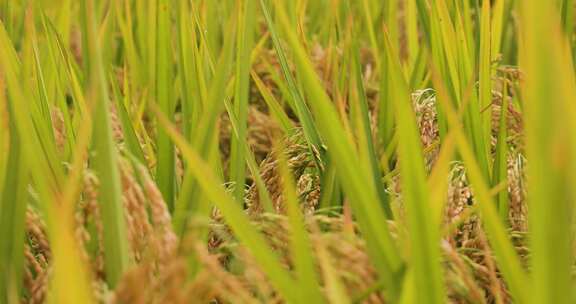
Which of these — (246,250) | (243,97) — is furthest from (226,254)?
(243,97)

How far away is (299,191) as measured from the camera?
3.80 feet

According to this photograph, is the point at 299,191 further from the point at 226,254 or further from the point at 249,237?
the point at 249,237

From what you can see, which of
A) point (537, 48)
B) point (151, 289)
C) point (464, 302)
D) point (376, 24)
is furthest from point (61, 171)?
point (376, 24)

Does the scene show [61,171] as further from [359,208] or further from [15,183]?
[359,208]

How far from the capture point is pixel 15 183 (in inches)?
32.6

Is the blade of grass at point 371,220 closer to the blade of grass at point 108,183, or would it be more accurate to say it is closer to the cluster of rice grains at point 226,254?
the cluster of rice grains at point 226,254

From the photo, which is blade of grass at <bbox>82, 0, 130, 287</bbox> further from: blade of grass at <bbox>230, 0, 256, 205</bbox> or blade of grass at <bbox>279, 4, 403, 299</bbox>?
blade of grass at <bbox>230, 0, 256, 205</bbox>

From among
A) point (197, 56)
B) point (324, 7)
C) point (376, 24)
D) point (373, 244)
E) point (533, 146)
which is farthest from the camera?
point (324, 7)

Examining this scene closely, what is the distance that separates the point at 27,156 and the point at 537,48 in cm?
46

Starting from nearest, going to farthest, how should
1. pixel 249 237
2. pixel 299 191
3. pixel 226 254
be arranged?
pixel 249 237 → pixel 226 254 → pixel 299 191

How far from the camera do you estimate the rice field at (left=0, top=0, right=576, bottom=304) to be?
57cm

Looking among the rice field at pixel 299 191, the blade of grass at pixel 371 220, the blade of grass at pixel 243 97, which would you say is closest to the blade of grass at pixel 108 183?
the rice field at pixel 299 191

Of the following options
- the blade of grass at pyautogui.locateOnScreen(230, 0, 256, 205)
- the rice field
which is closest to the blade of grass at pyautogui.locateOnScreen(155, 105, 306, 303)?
the rice field

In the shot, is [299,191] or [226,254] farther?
[299,191]
